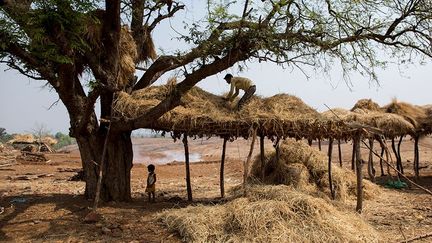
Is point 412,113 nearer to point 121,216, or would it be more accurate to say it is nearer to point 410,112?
point 410,112

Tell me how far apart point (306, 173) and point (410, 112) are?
17.8ft

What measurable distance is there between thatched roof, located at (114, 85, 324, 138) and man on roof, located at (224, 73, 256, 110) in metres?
0.15

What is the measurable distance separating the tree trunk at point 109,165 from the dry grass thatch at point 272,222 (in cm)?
188

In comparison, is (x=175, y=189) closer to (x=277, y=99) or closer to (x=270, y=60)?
(x=277, y=99)

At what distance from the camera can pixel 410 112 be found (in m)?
15.3

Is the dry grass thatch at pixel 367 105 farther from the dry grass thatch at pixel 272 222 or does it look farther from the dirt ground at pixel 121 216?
the dry grass thatch at pixel 272 222

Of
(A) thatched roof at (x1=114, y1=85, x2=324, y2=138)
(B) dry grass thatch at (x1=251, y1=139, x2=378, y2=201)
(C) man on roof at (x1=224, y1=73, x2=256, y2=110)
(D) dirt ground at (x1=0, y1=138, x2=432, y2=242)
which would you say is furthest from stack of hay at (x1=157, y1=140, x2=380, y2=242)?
(B) dry grass thatch at (x1=251, y1=139, x2=378, y2=201)

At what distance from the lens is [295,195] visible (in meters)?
7.74

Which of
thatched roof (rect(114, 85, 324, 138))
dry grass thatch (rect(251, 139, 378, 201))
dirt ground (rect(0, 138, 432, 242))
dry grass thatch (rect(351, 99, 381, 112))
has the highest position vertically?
dry grass thatch (rect(351, 99, 381, 112))

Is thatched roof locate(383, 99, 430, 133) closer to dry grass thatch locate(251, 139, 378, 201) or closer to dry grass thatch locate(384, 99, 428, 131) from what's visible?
dry grass thatch locate(384, 99, 428, 131)

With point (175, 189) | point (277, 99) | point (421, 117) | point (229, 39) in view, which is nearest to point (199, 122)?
point (277, 99)

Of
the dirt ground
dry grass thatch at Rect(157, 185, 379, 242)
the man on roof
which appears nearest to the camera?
dry grass thatch at Rect(157, 185, 379, 242)

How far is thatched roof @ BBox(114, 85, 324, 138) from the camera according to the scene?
9055 mm

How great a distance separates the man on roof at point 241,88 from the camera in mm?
9688
